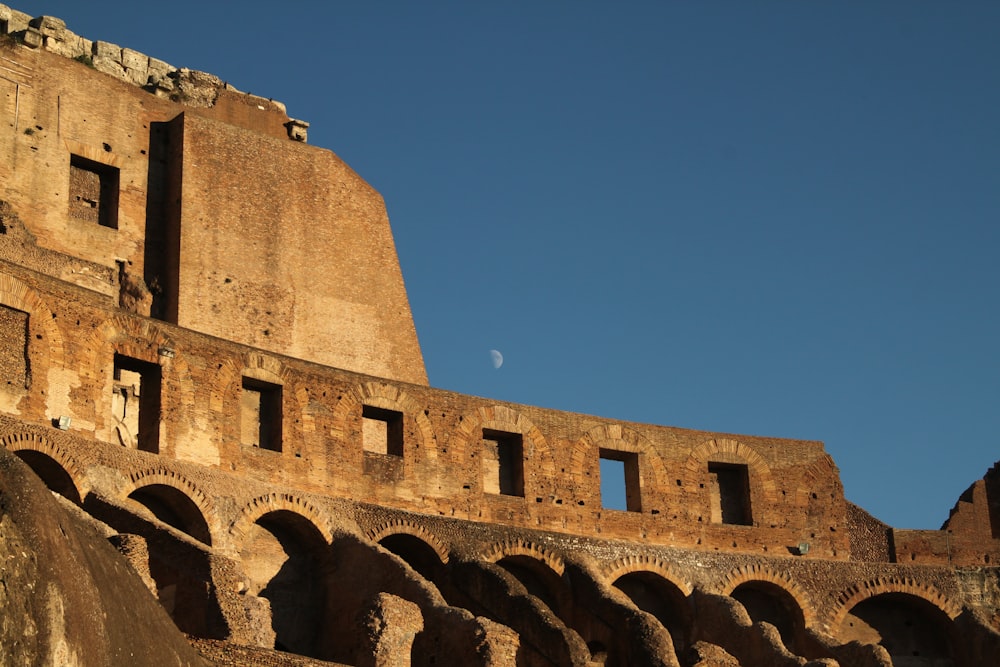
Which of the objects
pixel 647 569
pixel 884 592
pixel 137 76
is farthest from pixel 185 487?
pixel 884 592

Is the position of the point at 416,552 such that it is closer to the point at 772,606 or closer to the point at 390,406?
the point at 390,406

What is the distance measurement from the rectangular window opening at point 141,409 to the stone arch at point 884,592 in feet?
41.5

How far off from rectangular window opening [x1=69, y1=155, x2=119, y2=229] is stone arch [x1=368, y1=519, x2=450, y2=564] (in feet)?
28.6

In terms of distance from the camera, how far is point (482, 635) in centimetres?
2197

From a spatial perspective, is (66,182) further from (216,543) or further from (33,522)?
(33,522)

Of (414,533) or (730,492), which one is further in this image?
(730,492)

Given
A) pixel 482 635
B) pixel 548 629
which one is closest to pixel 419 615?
pixel 482 635

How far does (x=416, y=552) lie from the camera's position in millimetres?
26250

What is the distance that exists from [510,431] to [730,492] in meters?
5.05

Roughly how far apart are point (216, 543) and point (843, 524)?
13.5 m

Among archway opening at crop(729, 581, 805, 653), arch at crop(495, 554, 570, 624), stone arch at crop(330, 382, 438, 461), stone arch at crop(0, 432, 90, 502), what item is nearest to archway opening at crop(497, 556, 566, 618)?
arch at crop(495, 554, 570, 624)

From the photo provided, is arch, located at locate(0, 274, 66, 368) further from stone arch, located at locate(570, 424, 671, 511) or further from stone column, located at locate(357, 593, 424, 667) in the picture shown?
stone arch, located at locate(570, 424, 671, 511)

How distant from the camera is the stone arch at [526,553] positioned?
87.7ft

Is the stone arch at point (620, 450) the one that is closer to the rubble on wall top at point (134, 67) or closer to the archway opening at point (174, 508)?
the archway opening at point (174, 508)
